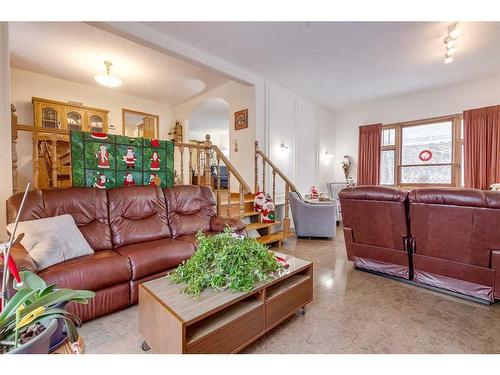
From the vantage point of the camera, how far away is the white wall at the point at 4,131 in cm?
210

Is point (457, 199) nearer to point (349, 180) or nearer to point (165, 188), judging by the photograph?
point (165, 188)

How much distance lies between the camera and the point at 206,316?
3.87 feet

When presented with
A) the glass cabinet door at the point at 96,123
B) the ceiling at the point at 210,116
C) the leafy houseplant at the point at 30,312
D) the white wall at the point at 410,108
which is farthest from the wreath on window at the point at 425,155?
the glass cabinet door at the point at 96,123

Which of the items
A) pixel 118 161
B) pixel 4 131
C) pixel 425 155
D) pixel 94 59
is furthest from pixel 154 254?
pixel 425 155

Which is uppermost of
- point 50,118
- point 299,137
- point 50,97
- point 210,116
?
point 210,116

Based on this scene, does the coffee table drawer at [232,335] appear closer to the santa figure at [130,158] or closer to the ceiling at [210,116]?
the santa figure at [130,158]

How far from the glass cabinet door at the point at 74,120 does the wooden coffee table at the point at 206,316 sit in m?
4.30

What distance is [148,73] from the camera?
169 inches

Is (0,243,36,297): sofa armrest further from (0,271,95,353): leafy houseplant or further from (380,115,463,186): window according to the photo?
(380,115,463,186): window

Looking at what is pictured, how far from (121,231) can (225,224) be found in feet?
3.46

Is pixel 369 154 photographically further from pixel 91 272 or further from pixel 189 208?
pixel 91 272

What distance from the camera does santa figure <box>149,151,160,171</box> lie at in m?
2.98

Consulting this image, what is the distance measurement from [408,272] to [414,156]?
4.10 meters
